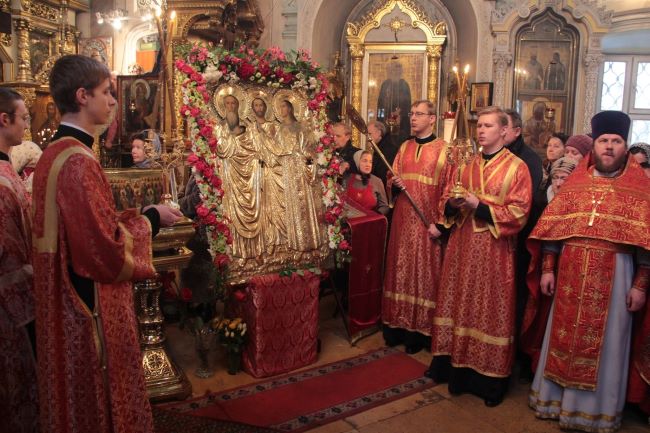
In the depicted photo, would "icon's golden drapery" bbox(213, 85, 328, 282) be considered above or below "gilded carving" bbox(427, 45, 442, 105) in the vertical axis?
below

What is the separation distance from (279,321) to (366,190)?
1760 mm

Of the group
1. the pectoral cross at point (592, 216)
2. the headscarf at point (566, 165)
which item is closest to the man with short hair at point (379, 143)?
the headscarf at point (566, 165)

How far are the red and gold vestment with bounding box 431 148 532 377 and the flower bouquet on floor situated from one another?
1.55 metres

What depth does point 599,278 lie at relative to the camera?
332 centimetres

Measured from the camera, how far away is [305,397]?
12.5 feet

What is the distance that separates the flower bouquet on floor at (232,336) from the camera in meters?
4.04

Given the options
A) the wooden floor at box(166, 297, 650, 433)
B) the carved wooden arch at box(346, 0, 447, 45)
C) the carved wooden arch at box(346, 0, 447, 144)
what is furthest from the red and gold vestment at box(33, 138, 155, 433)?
the carved wooden arch at box(346, 0, 447, 45)

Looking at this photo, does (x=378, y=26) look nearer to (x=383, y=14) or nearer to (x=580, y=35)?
(x=383, y=14)

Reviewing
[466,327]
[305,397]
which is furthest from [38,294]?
[466,327]

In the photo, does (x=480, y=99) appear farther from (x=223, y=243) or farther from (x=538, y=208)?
(x=223, y=243)

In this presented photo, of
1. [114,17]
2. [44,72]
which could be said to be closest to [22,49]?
[44,72]

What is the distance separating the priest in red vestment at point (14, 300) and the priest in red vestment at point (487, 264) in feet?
8.31

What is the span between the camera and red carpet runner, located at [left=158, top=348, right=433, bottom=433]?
3.52m

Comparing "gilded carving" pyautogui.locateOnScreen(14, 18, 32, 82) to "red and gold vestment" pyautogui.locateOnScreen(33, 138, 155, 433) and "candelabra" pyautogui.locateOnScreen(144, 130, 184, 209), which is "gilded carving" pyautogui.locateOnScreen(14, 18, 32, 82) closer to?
"candelabra" pyautogui.locateOnScreen(144, 130, 184, 209)
